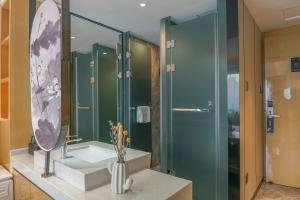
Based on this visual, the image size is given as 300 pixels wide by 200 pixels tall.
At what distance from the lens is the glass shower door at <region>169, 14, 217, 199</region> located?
1.94m

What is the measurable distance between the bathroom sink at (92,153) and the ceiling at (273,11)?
1944 mm

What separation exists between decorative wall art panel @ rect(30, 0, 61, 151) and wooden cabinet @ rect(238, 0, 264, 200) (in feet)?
5.22

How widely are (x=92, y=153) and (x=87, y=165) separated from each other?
425 millimetres

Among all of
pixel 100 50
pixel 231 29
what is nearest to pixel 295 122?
pixel 231 29

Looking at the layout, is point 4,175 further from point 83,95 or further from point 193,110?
point 193,110

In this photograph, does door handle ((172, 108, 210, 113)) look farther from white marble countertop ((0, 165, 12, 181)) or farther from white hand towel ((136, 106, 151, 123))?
white marble countertop ((0, 165, 12, 181))

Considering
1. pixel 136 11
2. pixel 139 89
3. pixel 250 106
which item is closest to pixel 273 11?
pixel 250 106

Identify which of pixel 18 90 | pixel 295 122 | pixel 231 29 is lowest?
pixel 295 122

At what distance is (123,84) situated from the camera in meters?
2.29

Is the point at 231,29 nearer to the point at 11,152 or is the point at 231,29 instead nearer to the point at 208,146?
the point at 208,146

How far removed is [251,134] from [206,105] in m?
0.74

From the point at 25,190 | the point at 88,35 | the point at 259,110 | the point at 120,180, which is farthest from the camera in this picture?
the point at 259,110

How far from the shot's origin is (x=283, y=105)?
2.69 metres

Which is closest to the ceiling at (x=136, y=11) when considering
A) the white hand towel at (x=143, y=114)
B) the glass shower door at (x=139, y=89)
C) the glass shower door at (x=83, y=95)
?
the glass shower door at (x=139, y=89)
